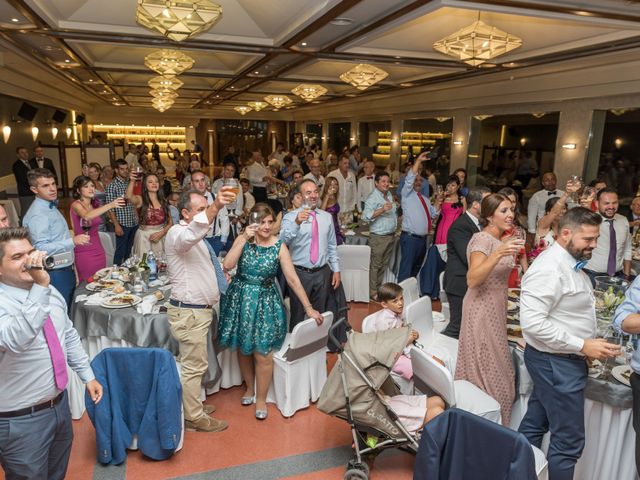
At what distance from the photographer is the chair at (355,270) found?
5773mm

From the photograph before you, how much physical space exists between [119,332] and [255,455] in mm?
1311

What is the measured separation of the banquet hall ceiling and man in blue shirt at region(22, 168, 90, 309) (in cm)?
243

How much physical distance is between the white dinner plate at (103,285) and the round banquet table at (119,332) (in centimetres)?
23

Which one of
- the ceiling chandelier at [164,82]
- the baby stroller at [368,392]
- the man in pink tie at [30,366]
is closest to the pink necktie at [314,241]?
the baby stroller at [368,392]

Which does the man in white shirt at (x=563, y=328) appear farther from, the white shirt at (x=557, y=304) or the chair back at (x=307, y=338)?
the chair back at (x=307, y=338)

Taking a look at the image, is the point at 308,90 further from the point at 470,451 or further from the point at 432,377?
the point at 470,451

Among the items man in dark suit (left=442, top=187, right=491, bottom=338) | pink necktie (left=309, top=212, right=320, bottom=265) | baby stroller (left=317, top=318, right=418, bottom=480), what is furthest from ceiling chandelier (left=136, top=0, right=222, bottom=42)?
baby stroller (left=317, top=318, right=418, bottom=480)

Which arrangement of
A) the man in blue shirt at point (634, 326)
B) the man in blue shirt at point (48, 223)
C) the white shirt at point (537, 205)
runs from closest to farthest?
the man in blue shirt at point (634, 326), the man in blue shirt at point (48, 223), the white shirt at point (537, 205)

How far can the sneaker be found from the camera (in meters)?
3.38

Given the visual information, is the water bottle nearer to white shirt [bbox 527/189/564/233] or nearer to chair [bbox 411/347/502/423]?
chair [bbox 411/347/502/423]

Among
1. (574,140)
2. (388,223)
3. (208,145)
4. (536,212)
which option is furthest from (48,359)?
(208,145)

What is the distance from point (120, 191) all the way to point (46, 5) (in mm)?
2311

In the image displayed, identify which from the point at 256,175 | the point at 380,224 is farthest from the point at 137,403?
the point at 256,175

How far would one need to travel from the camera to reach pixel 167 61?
6715 millimetres
